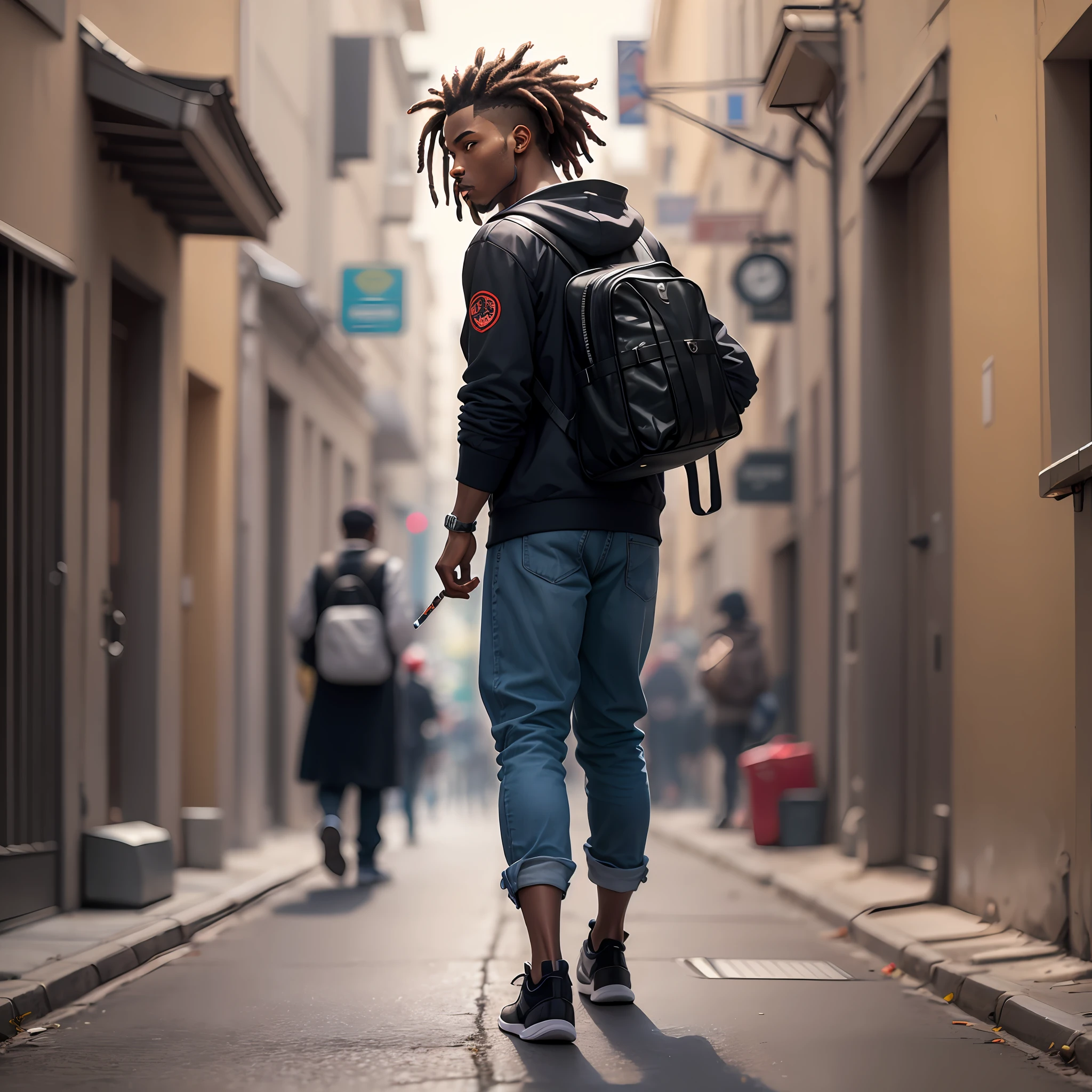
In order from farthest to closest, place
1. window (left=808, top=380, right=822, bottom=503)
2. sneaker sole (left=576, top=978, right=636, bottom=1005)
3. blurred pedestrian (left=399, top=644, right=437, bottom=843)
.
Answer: blurred pedestrian (left=399, top=644, right=437, bottom=843) → window (left=808, top=380, right=822, bottom=503) → sneaker sole (left=576, top=978, right=636, bottom=1005)

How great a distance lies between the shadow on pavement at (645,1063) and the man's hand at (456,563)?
1117mm

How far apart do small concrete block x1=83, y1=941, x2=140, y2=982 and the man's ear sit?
9.28ft

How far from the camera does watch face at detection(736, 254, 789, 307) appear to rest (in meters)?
14.1

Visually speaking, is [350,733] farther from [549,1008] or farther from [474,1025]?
[549,1008]

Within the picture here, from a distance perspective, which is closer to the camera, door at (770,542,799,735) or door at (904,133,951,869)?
door at (904,133,951,869)

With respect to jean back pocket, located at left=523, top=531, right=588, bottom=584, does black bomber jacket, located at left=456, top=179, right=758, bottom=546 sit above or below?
above

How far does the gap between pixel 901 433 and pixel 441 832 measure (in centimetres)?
1095

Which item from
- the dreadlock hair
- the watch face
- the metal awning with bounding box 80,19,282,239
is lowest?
the dreadlock hair

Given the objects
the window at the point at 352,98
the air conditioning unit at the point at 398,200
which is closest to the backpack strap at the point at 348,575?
the window at the point at 352,98

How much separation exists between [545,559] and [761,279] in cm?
1040

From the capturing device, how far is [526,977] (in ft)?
13.2

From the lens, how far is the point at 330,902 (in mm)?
8016

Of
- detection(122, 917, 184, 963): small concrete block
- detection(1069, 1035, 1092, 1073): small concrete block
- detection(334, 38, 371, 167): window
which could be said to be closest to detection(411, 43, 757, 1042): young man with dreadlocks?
detection(1069, 1035, 1092, 1073): small concrete block

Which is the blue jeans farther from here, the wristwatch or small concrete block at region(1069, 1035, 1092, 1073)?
small concrete block at region(1069, 1035, 1092, 1073)
